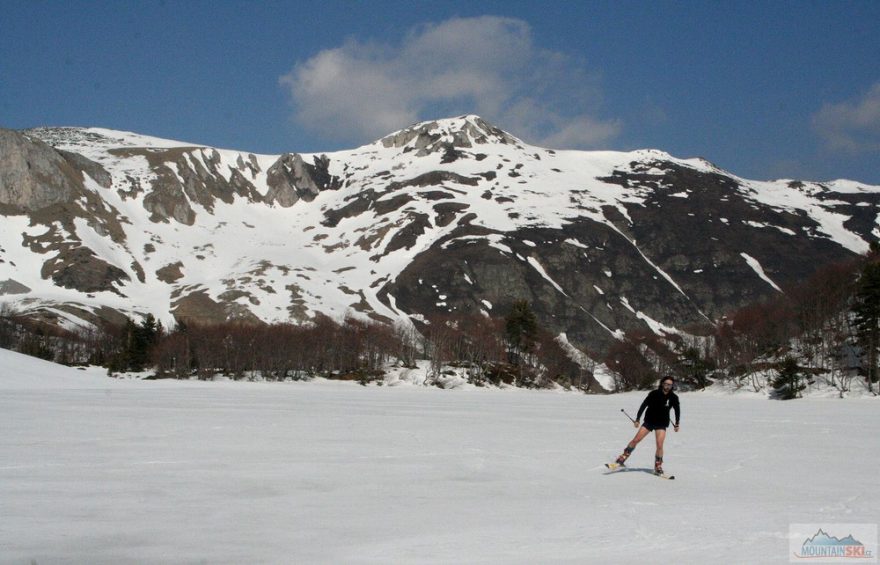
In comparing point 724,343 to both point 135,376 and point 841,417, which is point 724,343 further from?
point 135,376

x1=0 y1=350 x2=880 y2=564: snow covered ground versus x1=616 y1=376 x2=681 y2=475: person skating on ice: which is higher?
x1=616 y1=376 x2=681 y2=475: person skating on ice

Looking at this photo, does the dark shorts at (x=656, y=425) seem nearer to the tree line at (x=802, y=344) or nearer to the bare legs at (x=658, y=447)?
the bare legs at (x=658, y=447)

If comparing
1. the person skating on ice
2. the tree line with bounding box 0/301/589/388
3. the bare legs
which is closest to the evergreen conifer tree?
the tree line with bounding box 0/301/589/388

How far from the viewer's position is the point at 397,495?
15.3 m

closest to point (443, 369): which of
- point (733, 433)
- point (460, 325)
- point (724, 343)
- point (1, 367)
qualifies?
point (460, 325)

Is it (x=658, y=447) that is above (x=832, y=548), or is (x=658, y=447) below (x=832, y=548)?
above

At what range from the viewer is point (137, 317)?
19438cm

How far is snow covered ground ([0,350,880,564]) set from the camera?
10781 mm

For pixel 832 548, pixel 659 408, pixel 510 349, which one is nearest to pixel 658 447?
pixel 659 408

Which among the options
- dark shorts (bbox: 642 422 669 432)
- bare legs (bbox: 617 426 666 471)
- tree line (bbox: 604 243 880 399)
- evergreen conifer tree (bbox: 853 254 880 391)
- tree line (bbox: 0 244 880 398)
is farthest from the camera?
tree line (bbox: 0 244 880 398)

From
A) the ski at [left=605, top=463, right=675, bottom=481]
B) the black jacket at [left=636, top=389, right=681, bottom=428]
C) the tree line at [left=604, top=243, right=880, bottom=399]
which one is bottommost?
the ski at [left=605, top=463, right=675, bottom=481]

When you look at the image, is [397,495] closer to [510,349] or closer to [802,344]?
[802,344]

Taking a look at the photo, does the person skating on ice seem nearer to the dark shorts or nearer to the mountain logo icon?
the dark shorts

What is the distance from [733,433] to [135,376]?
106 metres
